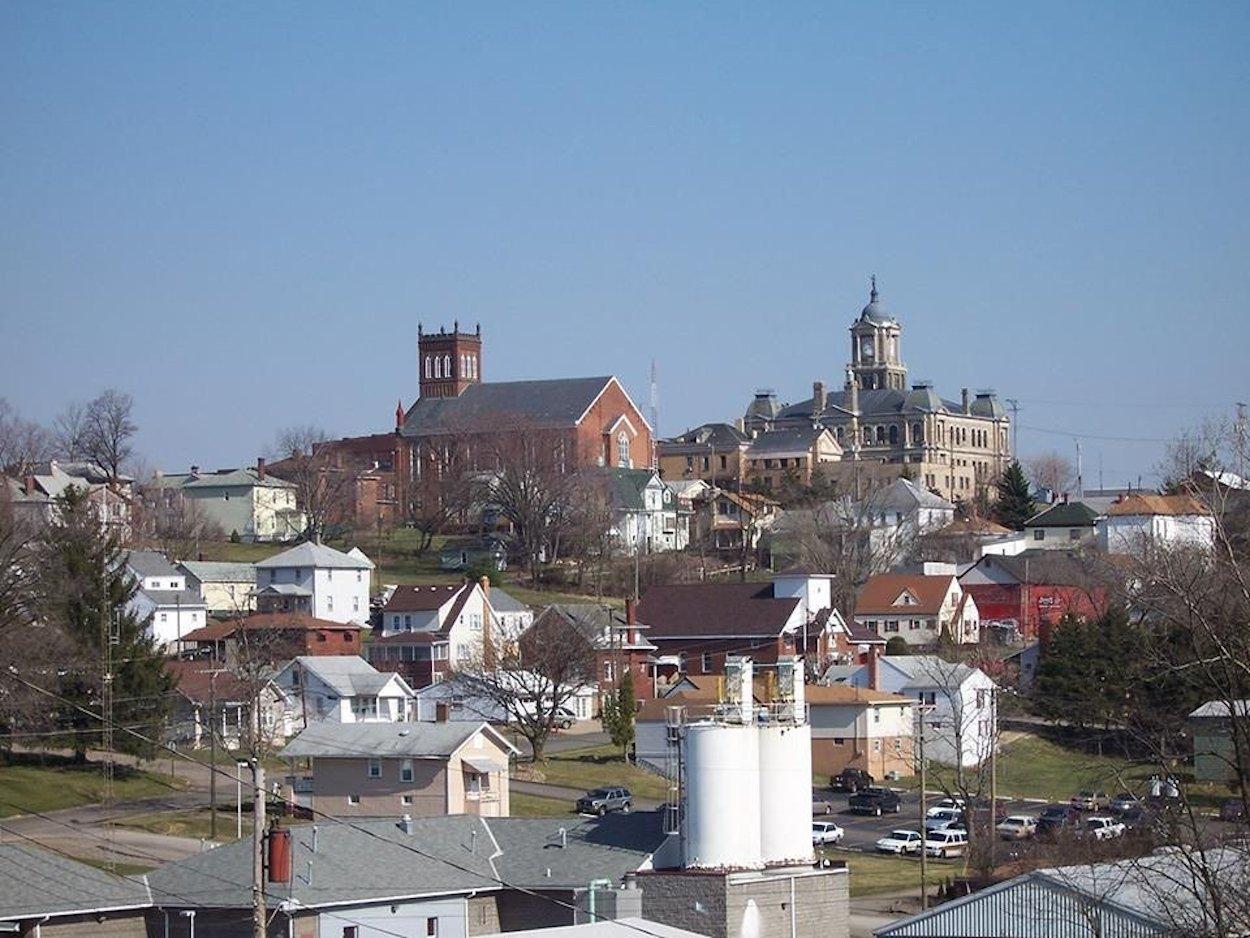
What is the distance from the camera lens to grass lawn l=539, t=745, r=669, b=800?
198 feet

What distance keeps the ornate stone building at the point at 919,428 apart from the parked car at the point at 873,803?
348ft

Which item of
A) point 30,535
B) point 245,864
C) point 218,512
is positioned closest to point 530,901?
point 245,864

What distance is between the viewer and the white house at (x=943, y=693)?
65625mm

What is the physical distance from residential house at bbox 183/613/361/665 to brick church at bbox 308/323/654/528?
118 feet

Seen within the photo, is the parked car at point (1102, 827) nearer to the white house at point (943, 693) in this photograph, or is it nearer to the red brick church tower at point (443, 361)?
the white house at point (943, 693)

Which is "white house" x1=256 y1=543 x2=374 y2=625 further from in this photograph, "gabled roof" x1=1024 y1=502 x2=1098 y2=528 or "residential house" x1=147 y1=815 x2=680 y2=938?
"residential house" x1=147 y1=815 x2=680 y2=938

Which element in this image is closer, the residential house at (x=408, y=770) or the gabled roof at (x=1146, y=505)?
the residential house at (x=408, y=770)

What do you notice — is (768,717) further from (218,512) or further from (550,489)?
(218,512)

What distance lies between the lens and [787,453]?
159 meters

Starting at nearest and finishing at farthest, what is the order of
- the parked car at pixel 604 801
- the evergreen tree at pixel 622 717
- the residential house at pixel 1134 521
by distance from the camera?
the parked car at pixel 604 801, the evergreen tree at pixel 622 717, the residential house at pixel 1134 521

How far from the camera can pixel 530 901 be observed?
37438 millimetres

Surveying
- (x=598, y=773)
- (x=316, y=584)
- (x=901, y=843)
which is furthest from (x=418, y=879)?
(x=316, y=584)

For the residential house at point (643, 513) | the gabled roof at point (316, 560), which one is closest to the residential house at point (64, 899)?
the gabled roof at point (316, 560)

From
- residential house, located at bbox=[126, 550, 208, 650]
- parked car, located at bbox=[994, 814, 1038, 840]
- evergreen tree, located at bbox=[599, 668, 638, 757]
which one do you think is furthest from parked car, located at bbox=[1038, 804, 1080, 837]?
residential house, located at bbox=[126, 550, 208, 650]
